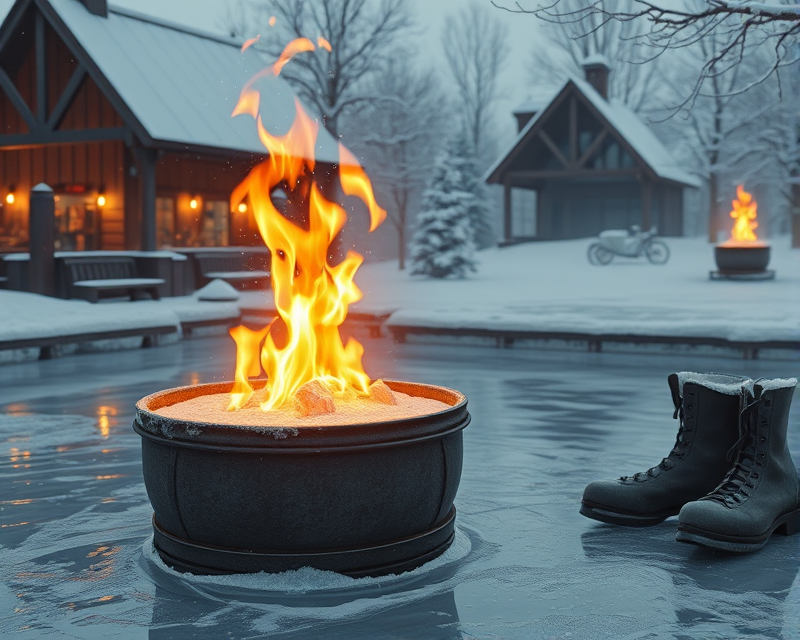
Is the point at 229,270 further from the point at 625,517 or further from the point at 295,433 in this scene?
the point at 295,433

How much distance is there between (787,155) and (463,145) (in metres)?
12.3

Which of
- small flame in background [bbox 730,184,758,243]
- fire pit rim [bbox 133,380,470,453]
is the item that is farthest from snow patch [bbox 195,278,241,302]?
fire pit rim [bbox 133,380,470,453]

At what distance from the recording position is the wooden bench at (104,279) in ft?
59.7

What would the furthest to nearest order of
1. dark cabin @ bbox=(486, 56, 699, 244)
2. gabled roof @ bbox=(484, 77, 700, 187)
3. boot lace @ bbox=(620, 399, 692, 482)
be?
1. dark cabin @ bbox=(486, 56, 699, 244)
2. gabled roof @ bbox=(484, 77, 700, 187)
3. boot lace @ bbox=(620, 399, 692, 482)

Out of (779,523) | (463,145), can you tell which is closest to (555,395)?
(779,523)

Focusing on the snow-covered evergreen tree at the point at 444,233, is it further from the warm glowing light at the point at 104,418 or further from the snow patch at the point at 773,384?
the snow patch at the point at 773,384

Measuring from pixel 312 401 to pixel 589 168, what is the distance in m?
33.1

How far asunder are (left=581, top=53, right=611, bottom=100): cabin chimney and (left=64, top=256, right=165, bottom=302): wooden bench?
21.8 m

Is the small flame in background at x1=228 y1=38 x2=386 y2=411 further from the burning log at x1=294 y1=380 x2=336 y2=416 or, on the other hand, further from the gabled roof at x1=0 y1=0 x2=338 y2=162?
the gabled roof at x1=0 y1=0 x2=338 y2=162

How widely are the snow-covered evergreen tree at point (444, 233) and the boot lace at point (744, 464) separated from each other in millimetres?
23832

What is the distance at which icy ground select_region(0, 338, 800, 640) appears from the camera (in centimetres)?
345

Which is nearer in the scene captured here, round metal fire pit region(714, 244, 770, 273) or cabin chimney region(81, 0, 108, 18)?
cabin chimney region(81, 0, 108, 18)

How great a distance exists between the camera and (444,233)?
2859cm

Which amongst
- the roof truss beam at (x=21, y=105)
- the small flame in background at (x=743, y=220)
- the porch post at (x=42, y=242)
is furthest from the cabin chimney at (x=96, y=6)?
the small flame in background at (x=743, y=220)
